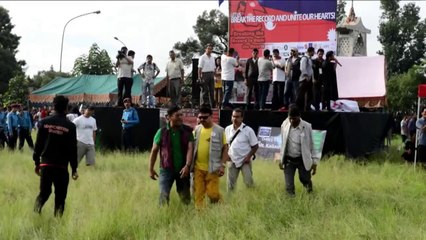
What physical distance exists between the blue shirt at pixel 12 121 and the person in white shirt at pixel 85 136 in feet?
16.1

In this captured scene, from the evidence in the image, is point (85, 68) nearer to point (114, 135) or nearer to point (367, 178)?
point (114, 135)

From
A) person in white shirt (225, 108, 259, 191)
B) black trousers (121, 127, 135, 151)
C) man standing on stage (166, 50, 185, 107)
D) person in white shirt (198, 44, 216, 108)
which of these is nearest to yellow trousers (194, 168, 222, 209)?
person in white shirt (225, 108, 259, 191)

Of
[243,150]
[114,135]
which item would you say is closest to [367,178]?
[243,150]

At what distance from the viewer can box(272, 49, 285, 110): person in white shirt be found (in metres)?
13.3

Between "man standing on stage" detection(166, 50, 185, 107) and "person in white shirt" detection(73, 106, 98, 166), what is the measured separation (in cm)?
304

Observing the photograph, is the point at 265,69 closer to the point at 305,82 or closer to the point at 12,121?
the point at 305,82

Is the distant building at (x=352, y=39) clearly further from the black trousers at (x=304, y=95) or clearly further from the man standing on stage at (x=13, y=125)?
the man standing on stage at (x=13, y=125)

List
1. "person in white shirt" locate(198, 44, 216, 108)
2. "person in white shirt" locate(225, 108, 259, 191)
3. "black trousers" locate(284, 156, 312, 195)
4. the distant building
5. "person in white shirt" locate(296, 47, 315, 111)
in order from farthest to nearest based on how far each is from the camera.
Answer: the distant building < "person in white shirt" locate(198, 44, 216, 108) < "person in white shirt" locate(296, 47, 315, 111) < "person in white shirt" locate(225, 108, 259, 191) < "black trousers" locate(284, 156, 312, 195)

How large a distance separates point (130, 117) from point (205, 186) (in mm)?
7377

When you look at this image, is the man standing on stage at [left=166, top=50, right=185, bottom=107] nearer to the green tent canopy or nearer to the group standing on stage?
the group standing on stage

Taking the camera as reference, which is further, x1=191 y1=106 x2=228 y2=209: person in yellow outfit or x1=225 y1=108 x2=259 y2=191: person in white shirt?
x1=225 y1=108 x2=259 y2=191: person in white shirt

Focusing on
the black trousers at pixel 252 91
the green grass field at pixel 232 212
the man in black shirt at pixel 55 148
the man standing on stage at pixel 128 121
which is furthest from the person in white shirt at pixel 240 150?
the man standing on stage at pixel 128 121

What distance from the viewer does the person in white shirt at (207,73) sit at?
1373 cm

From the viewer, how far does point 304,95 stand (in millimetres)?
12969
